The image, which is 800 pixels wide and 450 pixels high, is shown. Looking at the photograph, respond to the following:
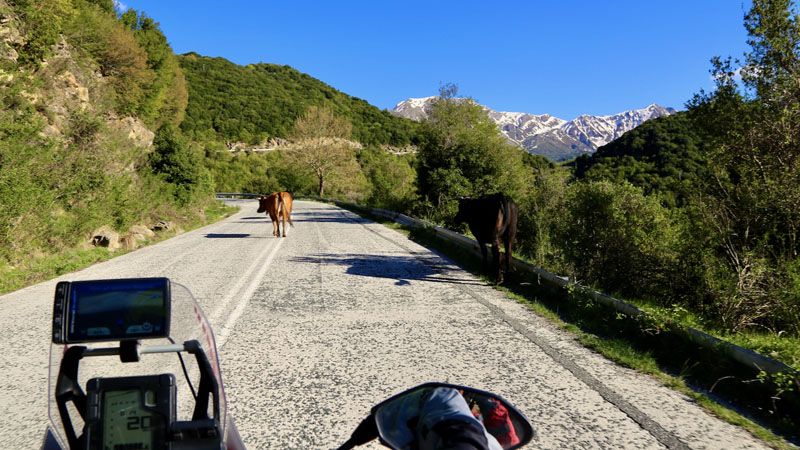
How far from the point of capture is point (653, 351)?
462 cm

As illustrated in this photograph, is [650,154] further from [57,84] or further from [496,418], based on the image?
[496,418]

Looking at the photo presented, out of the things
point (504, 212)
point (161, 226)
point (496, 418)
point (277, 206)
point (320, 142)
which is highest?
point (320, 142)

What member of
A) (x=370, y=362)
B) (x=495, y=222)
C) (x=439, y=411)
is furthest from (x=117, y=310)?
(x=495, y=222)

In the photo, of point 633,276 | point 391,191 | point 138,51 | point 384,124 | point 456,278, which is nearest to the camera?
point 633,276

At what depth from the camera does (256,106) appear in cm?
8575

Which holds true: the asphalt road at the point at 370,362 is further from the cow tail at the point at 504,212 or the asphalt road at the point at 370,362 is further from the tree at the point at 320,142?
the tree at the point at 320,142

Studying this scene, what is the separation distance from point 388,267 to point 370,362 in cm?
541

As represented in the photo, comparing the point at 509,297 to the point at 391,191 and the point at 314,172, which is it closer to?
the point at 391,191

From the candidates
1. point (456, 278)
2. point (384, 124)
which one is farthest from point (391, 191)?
point (384, 124)

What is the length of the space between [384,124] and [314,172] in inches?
1583

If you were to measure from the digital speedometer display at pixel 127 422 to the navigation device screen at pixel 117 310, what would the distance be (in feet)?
0.75

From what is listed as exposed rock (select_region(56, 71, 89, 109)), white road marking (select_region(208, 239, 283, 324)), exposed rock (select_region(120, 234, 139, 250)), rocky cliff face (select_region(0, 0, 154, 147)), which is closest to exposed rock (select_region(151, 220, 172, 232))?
rocky cliff face (select_region(0, 0, 154, 147))

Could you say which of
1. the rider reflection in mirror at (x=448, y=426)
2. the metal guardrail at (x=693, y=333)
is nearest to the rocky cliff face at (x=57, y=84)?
the metal guardrail at (x=693, y=333)

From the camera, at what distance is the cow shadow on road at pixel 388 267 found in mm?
8625
